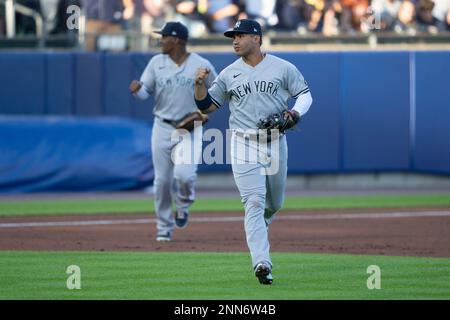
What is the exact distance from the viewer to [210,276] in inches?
378

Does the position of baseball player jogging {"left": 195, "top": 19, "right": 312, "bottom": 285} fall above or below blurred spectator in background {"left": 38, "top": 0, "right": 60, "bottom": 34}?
below

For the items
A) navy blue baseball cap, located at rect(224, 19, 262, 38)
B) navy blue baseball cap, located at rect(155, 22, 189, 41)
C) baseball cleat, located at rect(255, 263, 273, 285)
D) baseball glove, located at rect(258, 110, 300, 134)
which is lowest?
baseball cleat, located at rect(255, 263, 273, 285)

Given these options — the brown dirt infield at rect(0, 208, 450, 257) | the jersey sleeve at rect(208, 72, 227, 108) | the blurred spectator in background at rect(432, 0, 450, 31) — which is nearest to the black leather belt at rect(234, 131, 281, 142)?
the jersey sleeve at rect(208, 72, 227, 108)

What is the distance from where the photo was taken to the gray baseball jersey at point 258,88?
9.42m

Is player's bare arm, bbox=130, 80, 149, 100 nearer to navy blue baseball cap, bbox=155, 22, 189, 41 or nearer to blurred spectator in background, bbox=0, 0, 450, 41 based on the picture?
navy blue baseball cap, bbox=155, 22, 189, 41

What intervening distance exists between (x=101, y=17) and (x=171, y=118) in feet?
27.7

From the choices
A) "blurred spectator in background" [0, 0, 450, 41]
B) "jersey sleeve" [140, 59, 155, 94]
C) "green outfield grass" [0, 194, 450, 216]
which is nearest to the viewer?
"jersey sleeve" [140, 59, 155, 94]

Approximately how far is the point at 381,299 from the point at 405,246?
4.26m

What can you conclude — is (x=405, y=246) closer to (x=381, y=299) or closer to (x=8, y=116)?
(x=381, y=299)

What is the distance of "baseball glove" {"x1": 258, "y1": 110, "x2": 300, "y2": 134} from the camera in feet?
30.2

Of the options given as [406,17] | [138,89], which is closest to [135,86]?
[138,89]

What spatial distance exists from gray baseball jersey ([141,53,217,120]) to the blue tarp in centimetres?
667

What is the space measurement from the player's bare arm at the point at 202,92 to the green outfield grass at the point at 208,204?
24.3ft

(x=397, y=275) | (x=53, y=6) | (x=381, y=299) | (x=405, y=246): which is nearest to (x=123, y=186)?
(x=53, y=6)
